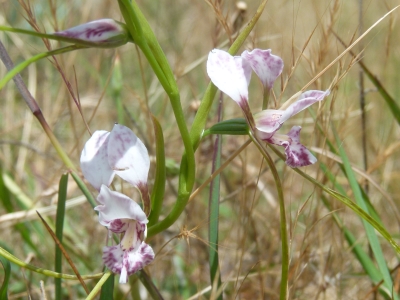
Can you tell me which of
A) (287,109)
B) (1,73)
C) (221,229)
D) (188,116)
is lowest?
(221,229)

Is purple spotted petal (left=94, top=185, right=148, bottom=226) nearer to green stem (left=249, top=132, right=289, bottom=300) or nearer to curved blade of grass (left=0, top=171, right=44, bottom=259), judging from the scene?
green stem (left=249, top=132, right=289, bottom=300)

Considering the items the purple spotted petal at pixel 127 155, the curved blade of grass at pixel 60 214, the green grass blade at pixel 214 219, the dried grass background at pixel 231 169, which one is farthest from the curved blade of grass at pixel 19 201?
the purple spotted petal at pixel 127 155

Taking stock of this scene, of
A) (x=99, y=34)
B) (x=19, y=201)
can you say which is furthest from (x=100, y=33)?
(x=19, y=201)

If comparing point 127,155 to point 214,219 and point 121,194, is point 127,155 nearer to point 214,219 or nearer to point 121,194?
point 121,194

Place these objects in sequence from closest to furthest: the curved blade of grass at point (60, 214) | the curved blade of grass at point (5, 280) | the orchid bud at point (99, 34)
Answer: the orchid bud at point (99, 34)
the curved blade of grass at point (5, 280)
the curved blade of grass at point (60, 214)

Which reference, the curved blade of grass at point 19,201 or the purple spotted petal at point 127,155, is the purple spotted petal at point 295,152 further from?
the curved blade of grass at point 19,201

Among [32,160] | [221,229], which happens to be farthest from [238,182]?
[32,160]

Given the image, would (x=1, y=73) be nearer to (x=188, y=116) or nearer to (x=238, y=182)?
(x=188, y=116)
